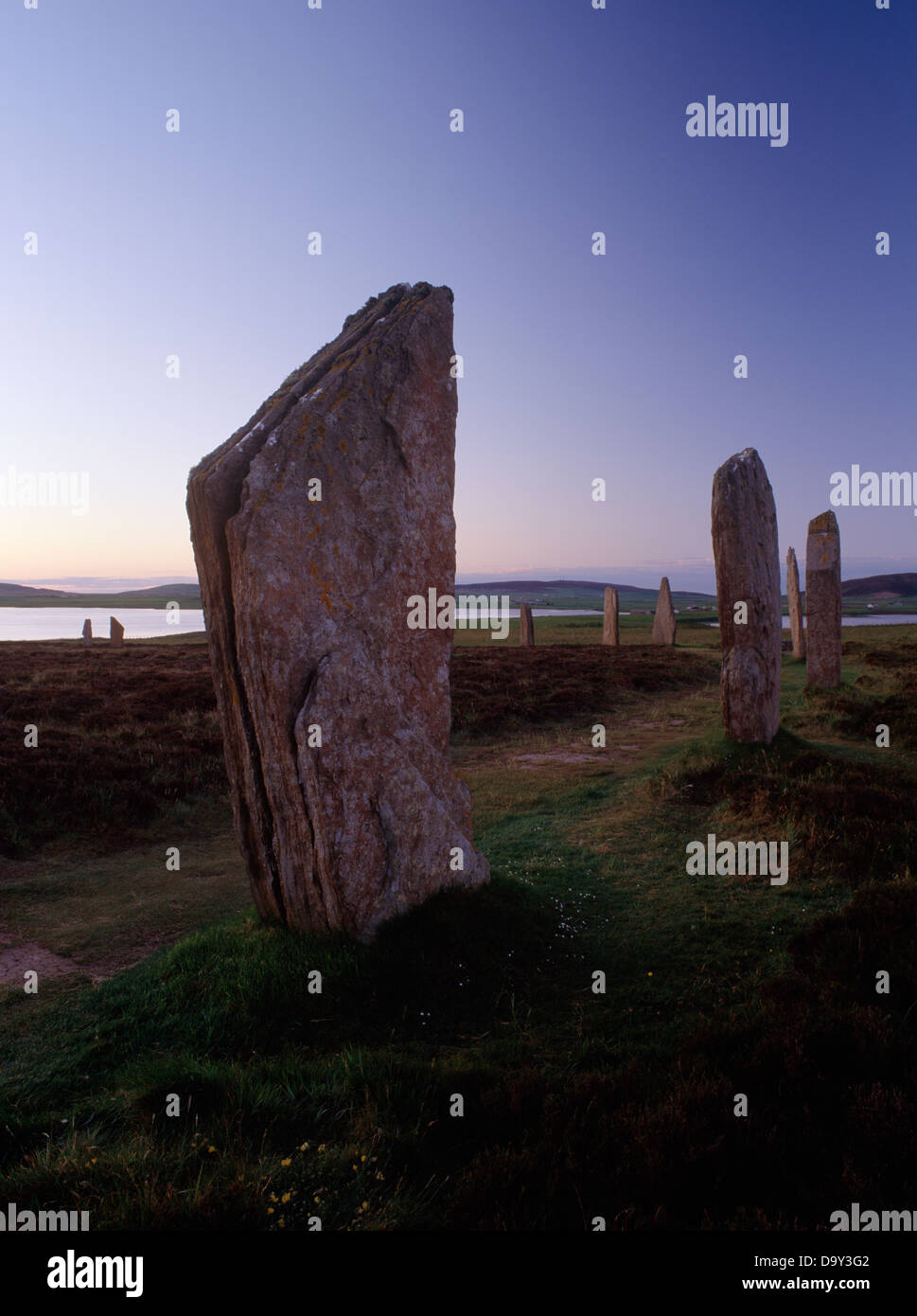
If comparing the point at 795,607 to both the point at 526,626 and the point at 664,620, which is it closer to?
the point at 664,620

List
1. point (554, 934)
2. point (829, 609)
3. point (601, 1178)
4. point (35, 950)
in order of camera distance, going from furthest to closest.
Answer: point (829, 609), point (35, 950), point (554, 934), point (601, 1178)

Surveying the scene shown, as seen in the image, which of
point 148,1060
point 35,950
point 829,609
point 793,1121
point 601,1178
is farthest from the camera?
point 829,609

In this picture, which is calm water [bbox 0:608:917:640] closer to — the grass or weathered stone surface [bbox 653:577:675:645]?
weathered stone surface [bbox 653:577:675:645]

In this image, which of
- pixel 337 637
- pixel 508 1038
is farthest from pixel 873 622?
pixel 508 1038

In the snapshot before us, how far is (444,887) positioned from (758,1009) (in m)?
2.36

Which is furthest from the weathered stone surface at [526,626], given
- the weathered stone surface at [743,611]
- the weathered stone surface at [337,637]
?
the weathered stone surface at [337,637]

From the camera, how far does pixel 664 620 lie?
3547 cm

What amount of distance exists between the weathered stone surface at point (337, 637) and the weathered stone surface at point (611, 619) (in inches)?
1158

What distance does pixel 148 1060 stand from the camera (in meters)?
4.29

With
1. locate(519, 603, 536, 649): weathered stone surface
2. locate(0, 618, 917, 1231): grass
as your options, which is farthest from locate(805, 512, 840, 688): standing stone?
locate(519, 603, 536, 649): weathered stone surface

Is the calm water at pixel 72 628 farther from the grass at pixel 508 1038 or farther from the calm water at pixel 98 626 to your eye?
the grass at pixel 508 1038

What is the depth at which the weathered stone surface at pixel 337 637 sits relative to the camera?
546cm

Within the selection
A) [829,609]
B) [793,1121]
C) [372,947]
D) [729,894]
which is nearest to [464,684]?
[829,609]
